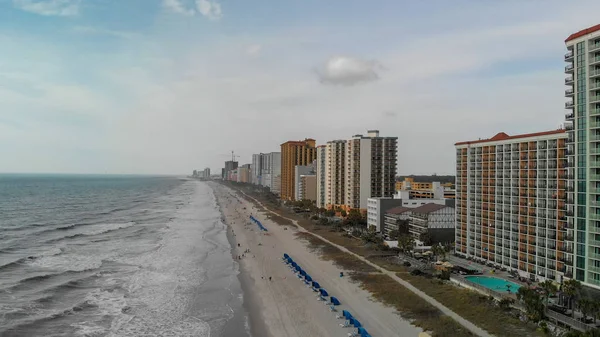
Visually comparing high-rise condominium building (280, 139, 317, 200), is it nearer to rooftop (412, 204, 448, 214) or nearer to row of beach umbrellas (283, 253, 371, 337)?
rooftop (412, 204, 448, 214)

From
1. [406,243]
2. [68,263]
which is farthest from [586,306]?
[68,263]

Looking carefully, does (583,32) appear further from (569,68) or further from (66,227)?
(66,227)

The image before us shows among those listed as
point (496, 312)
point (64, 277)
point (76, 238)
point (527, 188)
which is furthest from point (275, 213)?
point (496, 312)

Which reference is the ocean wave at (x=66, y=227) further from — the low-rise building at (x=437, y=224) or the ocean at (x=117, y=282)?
the low-rise building at (x=437, y=224)

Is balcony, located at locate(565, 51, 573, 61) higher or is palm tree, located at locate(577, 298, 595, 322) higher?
balcony, located at locate(565, 51, 573, 61)

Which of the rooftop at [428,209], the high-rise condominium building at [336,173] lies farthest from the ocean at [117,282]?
the high-rise condominium building at [336,173]

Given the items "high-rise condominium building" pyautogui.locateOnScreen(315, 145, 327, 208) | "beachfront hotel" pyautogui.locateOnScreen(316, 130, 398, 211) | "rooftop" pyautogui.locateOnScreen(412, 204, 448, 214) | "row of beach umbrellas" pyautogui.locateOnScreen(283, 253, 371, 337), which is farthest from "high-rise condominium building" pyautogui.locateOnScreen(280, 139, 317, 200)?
"row of beach umbrellas" pyautogui.locateOnScreen(283, 253, 371, 337)

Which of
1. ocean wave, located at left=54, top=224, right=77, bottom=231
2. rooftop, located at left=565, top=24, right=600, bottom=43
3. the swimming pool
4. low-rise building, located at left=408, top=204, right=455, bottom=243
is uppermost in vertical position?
rooftop, located at left=565, top=24, right=600, bottom=43
